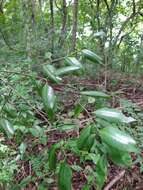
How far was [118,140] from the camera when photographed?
65 centimetres

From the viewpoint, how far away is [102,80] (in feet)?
16.4

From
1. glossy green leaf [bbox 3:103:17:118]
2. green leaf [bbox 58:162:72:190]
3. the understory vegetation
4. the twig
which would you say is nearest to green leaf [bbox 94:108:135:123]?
the understory vegetation

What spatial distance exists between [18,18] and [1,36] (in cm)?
62

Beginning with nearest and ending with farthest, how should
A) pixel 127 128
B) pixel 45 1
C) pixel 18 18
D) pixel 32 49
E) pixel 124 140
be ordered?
pixel 124 140
pixel 127 128
pixel 32 49
pixel 18 18
pixel 45 1

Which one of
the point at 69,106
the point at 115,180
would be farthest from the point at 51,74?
the point at 69,106

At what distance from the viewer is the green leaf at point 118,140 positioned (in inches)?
25.3

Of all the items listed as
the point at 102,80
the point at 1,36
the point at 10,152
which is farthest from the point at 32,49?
the point at 10,152

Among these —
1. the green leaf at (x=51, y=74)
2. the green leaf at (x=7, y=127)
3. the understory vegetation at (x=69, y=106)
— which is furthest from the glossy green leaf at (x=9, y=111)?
the green leaf at (x=51, y=74)

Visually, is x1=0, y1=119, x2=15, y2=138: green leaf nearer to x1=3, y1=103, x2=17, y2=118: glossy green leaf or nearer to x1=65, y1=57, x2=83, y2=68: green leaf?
x1=3, y1=103, x2=17, y2=118: glossy green leaf

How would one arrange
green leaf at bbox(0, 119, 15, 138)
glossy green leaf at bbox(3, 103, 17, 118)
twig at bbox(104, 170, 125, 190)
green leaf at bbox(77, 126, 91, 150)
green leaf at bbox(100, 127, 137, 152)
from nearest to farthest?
green leaf at bbox(100, 127, 137, 152) < green leaf at bbox(77, 126, 91, 150) < green leaf at bbox(0, 119, 15, 138) < glossy green leaf at bbox(3, 103, 17, 118) < twig at bbox(104, 170, 125, 190)

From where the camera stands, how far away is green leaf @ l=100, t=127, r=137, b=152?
25.3 inches

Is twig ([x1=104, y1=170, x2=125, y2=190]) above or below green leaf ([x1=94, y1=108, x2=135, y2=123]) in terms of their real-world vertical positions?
below

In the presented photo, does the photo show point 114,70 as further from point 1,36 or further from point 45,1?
point 45,1

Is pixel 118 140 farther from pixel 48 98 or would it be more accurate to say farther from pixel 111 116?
pixel 48 98
